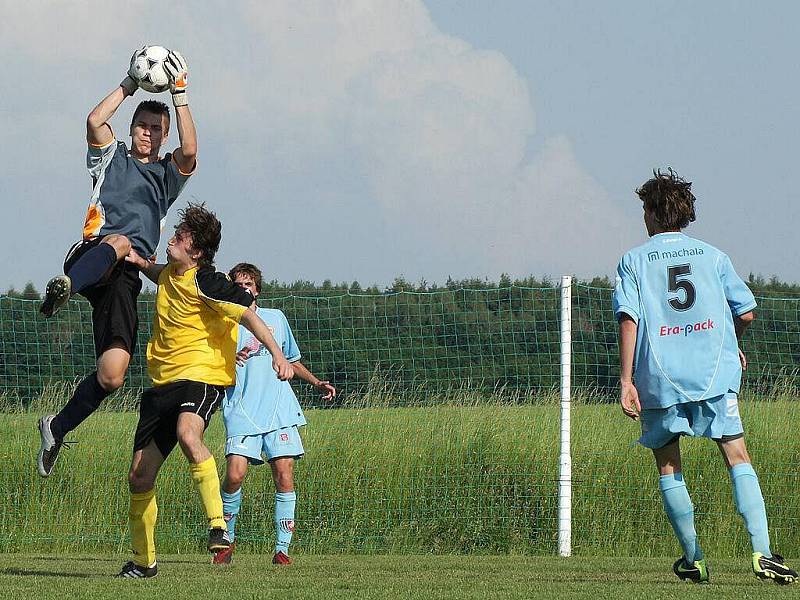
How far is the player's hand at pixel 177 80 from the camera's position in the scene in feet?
22.1

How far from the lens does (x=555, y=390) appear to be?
10805 millimetres

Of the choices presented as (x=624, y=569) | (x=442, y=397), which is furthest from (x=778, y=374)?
(x=624, y=569)

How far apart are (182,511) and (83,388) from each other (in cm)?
420

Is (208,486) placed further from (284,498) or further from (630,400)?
(284,498)

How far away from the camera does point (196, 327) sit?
6480mm

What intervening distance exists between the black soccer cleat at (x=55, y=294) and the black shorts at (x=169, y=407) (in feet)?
2.18

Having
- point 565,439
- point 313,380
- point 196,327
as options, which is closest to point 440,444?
point 565,439

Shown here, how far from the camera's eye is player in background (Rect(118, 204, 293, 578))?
20.9ft

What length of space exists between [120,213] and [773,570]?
13.0 feet

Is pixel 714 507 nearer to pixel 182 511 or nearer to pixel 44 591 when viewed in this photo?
pixel 182 511

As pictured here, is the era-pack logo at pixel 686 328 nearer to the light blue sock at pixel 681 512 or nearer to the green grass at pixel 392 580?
the light blue sock at pixel 681 512

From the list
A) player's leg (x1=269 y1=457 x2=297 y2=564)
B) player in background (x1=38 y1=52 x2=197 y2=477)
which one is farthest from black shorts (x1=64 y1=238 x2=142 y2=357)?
player's leg (x1=269 y1=457 x2=297 y2=564)

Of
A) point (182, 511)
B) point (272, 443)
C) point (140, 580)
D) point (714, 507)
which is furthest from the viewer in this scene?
point (182, 511)

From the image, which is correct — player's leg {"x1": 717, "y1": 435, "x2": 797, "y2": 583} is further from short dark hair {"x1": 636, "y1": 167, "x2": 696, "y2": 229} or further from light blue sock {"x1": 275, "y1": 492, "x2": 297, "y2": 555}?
light blue sock {"x1": 275, "y1": 492, "x2": 297, "y2": 555}
